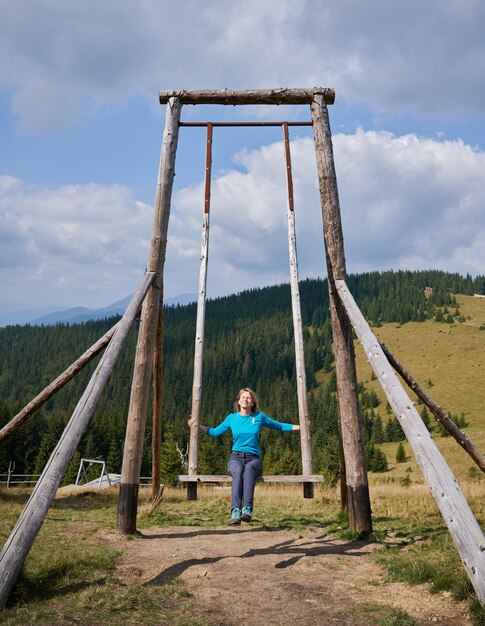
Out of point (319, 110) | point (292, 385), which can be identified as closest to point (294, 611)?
point (319, 110)

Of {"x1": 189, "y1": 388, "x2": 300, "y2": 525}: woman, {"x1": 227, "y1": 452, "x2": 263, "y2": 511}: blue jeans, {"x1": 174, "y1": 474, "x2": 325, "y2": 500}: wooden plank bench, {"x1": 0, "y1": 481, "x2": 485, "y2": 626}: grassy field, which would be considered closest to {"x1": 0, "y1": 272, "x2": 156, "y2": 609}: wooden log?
{"x1": 0, "y1": 481, "x2": 485, "y2": 626}: grassy field

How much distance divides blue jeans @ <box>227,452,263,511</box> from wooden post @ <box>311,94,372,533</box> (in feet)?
3.95

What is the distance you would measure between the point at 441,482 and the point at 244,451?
124 inches

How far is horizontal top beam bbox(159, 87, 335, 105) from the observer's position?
26.4ft

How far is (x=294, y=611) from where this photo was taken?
394cm

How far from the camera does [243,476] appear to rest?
21.8ft

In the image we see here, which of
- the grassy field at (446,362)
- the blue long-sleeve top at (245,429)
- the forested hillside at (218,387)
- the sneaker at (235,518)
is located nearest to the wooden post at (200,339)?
the blue long-sleeve top at (245,429)

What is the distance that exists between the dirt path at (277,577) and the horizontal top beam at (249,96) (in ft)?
20.4

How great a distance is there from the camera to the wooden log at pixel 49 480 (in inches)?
157

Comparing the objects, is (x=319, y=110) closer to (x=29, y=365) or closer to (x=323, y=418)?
(x=323, y=418)

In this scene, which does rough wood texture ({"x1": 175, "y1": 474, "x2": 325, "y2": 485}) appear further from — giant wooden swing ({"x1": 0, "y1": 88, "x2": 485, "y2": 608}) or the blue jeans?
the blue jeans

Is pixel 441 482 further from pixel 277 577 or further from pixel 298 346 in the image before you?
pixel 298 346

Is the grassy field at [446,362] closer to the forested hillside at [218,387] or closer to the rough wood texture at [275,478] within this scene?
the forested hillside at [218,387]

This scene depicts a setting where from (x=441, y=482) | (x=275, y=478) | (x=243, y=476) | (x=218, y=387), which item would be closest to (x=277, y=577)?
(x=441, y=482)
